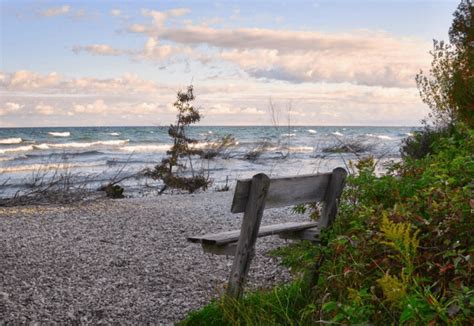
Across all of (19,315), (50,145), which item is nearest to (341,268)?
(19,315)

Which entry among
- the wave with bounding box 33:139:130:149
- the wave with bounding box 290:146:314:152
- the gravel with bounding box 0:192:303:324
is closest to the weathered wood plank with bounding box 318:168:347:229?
the gravel with bounding box 0:192:303:324

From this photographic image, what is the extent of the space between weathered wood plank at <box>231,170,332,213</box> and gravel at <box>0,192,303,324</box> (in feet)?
3.11

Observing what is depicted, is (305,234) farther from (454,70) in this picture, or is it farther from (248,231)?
(454,70)

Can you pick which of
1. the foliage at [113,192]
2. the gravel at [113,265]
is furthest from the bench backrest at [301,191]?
the foliage at [113,192]

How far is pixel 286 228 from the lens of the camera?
573 centimetres

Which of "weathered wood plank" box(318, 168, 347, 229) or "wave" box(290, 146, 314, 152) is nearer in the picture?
"weathered wood plank" box(318, 168, 347, 229)

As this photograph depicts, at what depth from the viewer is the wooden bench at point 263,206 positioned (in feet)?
16.4

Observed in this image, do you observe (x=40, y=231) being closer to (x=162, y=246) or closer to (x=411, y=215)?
(x=162, y=246)

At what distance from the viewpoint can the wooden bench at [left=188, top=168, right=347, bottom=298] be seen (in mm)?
4984

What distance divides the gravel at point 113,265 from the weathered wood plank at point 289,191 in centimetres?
95

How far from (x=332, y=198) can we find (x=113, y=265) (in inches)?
124

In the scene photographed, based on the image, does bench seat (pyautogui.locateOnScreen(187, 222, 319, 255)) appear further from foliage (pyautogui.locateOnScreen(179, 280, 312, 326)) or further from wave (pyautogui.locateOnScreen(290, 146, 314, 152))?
wave (pyautogui.locateOnScreen(290, 146, 314, 152))

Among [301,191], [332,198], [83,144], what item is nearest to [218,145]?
[332,198]

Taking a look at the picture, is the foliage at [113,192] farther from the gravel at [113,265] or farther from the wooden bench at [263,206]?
the wooden bench at [263,206]
